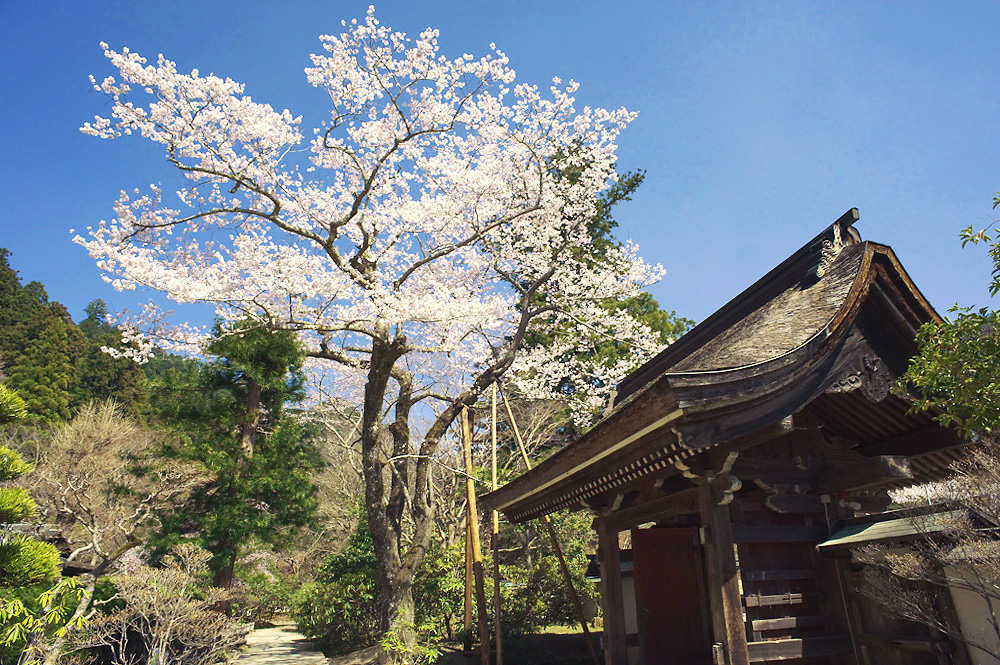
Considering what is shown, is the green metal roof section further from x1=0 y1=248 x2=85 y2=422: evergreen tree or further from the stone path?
x1=0 y1=248 x2=85 y2=422: evergreen tree

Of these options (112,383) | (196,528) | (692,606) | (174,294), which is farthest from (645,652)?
(112,383)

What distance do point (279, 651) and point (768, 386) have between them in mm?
13421

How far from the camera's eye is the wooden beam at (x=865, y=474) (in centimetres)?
431

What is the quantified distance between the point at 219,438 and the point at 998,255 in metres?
12.9

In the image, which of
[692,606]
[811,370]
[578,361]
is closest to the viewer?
[811,370]

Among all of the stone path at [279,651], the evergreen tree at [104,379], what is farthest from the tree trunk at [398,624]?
the evergreen tree at [104,379]

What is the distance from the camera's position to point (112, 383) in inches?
1057

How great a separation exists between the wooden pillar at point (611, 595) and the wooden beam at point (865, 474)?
94.5 inches

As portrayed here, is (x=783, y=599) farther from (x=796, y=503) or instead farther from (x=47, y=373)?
(x=47, y=373)

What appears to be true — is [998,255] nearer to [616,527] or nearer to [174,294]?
[616,527]

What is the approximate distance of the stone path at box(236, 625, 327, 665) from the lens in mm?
11314

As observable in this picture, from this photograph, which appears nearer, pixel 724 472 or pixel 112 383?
pixel 724 472

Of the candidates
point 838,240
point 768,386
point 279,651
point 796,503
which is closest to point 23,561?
point 768,386

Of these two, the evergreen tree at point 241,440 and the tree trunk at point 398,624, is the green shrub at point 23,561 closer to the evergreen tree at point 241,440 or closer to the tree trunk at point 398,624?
the tree trunk at point 398,624
